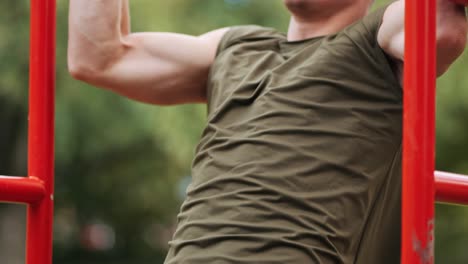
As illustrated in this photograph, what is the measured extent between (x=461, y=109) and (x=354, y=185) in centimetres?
557

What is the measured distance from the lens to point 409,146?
1604 mm

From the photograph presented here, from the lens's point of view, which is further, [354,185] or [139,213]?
[139,213]

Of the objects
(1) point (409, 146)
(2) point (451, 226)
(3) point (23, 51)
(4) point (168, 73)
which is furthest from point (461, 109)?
(1) point (409, 146)

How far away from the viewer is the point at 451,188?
5.59 feet

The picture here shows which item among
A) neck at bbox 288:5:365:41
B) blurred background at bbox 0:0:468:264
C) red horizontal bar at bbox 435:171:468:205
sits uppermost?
neck at bbox 288:5:365:41

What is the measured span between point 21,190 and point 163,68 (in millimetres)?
498

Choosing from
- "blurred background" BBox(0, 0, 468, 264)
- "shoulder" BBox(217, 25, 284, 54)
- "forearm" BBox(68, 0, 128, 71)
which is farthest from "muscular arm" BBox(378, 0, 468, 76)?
"blurred background" BBox(0, 0, 468, 264)

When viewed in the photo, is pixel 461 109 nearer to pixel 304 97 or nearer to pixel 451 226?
pixel 451 226

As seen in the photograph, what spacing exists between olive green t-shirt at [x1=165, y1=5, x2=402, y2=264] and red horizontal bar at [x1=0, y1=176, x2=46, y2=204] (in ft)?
0.82

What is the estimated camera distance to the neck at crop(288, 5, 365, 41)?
7.13ft

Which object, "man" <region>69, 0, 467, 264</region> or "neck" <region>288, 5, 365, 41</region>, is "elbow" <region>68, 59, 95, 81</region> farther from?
"neck" <region>288, 5, 365, 41</region>

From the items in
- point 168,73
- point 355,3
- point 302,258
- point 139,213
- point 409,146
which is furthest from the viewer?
point 139,213

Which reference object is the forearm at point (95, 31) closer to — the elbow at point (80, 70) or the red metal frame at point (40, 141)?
the elbow at point (80, 70)

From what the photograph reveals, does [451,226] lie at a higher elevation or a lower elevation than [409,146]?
lower
